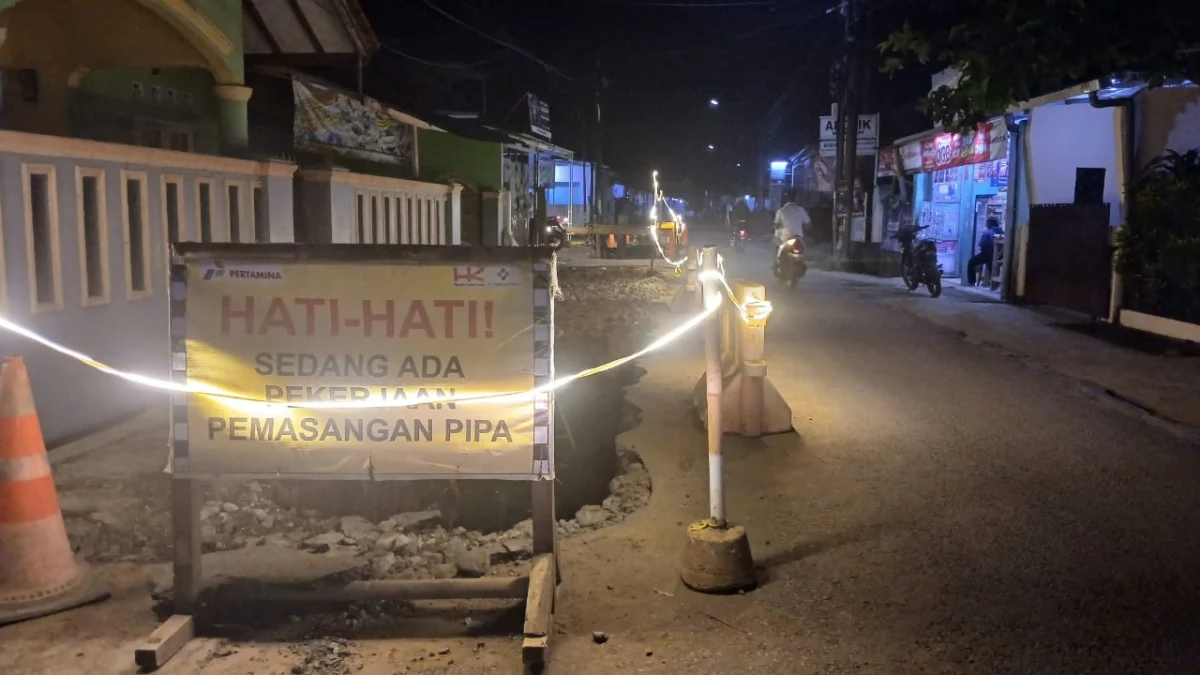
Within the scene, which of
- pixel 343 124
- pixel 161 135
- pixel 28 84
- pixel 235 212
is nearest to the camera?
pixel 235 212

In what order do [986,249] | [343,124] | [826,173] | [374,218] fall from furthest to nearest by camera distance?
[826,173] < [986,249] < [343,124] < [374,218]

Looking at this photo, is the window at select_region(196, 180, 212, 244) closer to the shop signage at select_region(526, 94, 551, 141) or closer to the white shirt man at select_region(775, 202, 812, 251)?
the white shirt man at select_region(775, 202, 812, 251)

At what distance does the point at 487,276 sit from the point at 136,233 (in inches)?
204

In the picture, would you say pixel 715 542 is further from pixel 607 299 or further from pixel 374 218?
pixel 607 299

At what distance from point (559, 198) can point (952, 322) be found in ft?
110

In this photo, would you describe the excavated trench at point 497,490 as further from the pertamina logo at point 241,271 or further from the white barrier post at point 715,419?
the pertamina logo at point 241,271

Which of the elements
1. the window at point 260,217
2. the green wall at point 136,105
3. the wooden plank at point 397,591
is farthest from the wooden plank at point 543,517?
the green wall at point 136,105

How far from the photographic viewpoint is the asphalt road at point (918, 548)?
427cm

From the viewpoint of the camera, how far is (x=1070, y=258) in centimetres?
1585

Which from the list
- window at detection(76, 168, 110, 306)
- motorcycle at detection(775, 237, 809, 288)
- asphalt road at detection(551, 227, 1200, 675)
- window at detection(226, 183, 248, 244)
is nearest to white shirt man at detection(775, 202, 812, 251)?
motorcycle at detection(775, 237, 809, 288)

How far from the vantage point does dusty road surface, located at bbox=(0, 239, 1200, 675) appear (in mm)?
4207

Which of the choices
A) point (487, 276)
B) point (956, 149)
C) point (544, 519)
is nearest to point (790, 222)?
point (956, 149)

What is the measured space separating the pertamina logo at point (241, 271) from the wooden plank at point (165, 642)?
1.49 metres

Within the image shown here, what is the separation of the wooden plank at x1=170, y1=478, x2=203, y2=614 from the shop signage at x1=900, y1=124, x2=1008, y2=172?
14350 millimetres
